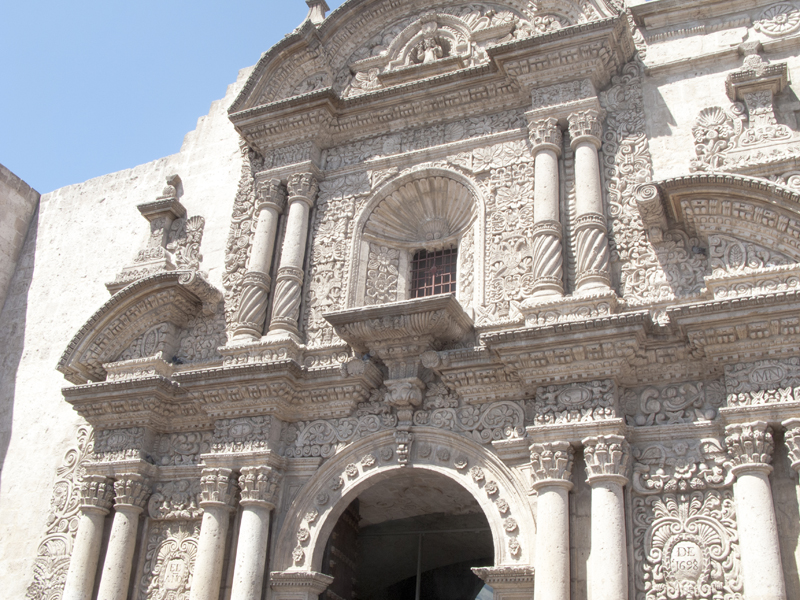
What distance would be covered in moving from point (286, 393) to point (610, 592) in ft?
13.2

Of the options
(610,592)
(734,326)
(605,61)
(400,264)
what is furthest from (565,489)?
(605,61)

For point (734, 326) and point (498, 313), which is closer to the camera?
point (734, 326)

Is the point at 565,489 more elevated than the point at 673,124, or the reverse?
the point at 673,124

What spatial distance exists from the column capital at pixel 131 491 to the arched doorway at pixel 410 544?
229 cm

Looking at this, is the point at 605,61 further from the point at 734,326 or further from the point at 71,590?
the point at 71,590

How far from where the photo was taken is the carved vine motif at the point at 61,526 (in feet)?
32.7

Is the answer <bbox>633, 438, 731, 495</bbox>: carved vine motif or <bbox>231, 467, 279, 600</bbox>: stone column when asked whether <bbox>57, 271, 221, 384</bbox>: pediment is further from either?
<bbox>633, 438, 731, 495</bbox>: carved vine motif

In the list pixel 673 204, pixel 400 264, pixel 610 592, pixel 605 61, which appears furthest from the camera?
pixel 400 264

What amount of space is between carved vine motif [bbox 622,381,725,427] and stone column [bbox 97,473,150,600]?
558 cm

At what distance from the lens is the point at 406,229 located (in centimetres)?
1064

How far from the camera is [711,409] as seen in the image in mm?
7617

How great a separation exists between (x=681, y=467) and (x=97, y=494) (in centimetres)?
651

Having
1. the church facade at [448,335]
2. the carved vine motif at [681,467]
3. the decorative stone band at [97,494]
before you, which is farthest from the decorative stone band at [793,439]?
the decorative stone band at [97,494]

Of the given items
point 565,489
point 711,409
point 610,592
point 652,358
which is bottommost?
point 610,592
